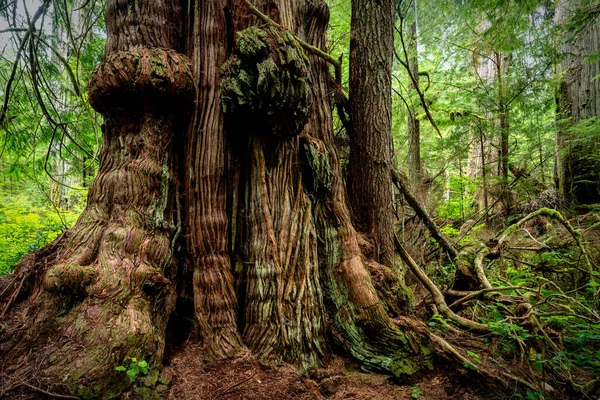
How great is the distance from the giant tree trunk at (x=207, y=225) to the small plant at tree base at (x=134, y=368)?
5 cm

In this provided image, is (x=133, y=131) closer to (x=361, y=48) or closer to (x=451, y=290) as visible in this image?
(x=361, y=48)

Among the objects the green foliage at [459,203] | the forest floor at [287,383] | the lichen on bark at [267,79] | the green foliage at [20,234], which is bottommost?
the forest floor at [287,383]

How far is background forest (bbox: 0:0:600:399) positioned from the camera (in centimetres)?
280

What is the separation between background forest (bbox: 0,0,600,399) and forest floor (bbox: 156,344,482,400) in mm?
447

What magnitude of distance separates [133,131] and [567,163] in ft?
21.4

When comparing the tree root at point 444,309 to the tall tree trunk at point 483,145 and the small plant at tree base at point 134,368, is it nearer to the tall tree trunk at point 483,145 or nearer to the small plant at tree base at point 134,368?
the small plant at tree base at point 134,368

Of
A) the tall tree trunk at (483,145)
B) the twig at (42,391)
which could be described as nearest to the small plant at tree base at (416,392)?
the twig at (42,391)

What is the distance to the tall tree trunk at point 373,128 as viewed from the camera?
129 inches

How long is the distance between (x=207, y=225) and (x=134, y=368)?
1.07 meters

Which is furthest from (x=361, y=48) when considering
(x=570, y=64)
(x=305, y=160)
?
(x=570, y=64)

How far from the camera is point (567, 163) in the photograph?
5.35 metres

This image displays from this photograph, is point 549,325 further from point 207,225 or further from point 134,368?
point 134,368

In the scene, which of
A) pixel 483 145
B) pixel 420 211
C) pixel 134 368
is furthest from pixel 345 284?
pixel 483 145

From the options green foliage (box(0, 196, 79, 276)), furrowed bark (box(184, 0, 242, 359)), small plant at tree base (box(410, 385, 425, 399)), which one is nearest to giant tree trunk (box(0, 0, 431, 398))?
furrowed bark (box(184, 0, 242, 359))
